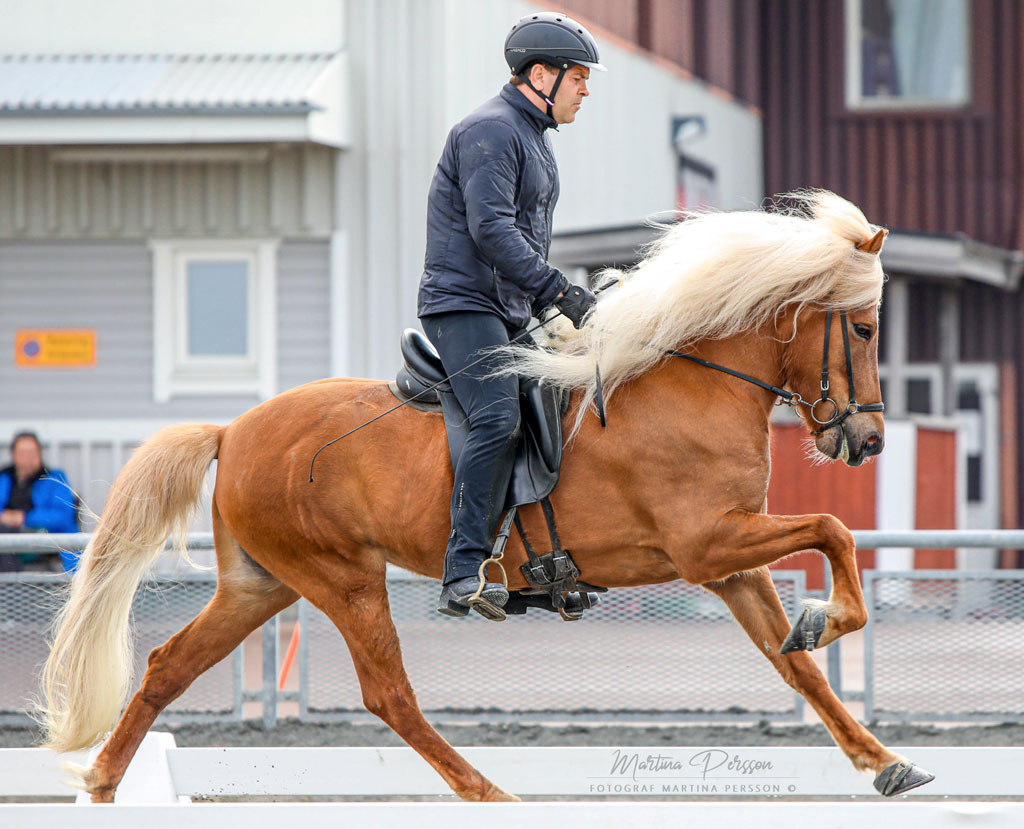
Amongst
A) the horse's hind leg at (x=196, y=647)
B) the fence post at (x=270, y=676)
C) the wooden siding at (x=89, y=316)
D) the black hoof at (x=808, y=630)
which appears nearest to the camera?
the black hoof at (x=808, y=630)

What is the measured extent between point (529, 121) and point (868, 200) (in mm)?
12363

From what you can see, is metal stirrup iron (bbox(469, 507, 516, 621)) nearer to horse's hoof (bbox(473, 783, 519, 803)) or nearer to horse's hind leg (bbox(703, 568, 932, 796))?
horse's hoof (bbox(473, 783, 519, 803))

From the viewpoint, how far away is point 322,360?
11.0 metres

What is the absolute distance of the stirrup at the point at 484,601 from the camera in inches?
173

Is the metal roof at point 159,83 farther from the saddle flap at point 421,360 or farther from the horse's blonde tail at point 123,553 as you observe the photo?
the saddle flap at point 421,360

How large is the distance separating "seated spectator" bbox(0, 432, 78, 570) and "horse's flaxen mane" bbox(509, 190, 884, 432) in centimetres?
562

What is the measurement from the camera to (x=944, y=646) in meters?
6.77

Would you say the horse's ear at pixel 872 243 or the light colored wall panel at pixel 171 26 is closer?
the horse's ear at pixel 872 243

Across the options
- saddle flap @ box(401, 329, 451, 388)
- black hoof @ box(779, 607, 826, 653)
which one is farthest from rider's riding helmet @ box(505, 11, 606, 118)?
black hoof @ box(779, 607, 826, 653)

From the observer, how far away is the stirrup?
4406mm

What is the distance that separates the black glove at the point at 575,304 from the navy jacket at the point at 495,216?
36 millimetres

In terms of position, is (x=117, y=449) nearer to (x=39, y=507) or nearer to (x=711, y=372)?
(x=39, y=507)

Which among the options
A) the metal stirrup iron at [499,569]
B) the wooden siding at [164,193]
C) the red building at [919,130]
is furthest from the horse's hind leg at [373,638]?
the red building at [919,130]

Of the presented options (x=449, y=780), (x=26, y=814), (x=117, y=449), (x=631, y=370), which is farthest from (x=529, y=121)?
(x=117, y=449)
